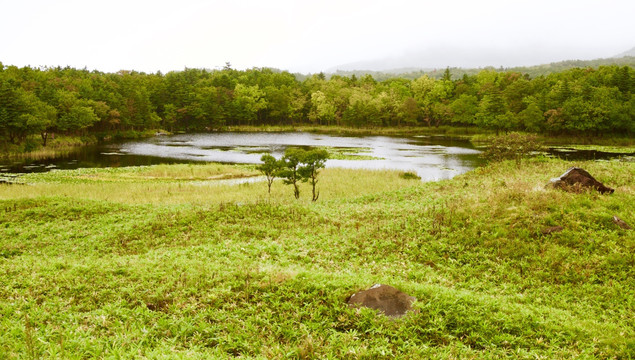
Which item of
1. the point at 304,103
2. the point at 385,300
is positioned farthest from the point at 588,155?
the point at 304,103

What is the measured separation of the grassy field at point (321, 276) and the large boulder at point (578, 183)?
0.85 meters

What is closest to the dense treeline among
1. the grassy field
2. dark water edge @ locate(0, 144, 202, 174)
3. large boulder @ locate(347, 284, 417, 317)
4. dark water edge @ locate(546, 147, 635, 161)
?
dark water edge @ locate(0, 144, 202, 174)

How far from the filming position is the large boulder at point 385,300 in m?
7.97

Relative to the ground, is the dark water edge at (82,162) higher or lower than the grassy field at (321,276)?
higher

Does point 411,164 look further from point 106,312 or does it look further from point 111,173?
point 106,312

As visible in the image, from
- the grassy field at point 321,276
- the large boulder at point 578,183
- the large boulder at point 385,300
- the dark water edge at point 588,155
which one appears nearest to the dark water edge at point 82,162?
the grassy field at point 321,276

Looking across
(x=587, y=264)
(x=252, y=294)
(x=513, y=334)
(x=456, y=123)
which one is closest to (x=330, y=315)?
(x=252, y=294)

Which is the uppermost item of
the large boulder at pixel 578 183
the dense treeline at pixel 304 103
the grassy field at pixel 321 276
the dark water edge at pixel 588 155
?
the dense treeline at pixel 304 103

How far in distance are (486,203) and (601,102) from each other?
78213mm

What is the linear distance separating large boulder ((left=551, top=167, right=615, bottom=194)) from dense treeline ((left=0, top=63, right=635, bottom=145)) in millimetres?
70787

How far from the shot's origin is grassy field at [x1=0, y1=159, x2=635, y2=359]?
22.8 feet

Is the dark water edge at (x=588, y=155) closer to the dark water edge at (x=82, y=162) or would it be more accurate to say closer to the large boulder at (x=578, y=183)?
the large boulder at (x=578, y=183)

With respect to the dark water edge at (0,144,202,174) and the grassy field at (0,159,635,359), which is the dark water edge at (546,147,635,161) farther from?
the dark water edge at (0,144,202,174)

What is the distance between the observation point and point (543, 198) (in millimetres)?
15695
